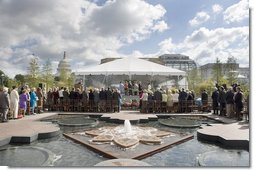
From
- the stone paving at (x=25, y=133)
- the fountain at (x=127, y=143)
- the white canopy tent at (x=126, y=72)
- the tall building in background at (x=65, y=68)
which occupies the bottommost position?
the fountain at (x=127, y=143)

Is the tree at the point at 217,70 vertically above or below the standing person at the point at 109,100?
above

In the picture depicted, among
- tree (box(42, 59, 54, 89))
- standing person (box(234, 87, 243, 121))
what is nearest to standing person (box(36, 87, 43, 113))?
standing person (box(234, 87, 243, 121))

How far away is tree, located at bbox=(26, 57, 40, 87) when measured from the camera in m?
33.4

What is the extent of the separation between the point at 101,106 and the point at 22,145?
7271 millimetres

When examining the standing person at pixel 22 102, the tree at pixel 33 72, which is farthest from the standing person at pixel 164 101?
the tree at pixel 33 72

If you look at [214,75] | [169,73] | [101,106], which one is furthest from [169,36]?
[214,75]

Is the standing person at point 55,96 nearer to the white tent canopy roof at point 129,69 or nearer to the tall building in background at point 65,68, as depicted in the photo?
the white tent canopy roof at point 129,69

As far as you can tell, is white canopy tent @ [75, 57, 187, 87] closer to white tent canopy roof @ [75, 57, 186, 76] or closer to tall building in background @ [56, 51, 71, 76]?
white tent canopy roof @ [75, 57, 186, 76]

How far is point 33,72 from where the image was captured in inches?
1369

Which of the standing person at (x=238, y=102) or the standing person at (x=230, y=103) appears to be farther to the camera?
the standing person at (x=230, y=103)

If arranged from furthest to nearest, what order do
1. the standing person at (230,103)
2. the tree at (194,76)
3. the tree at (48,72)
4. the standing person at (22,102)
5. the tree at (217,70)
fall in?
1. the tree at (48,72)
2. the tree at (194,76)
3. the tree at (217,70)
4. the standing person at (22,102)
5. the standing person at (230,103)

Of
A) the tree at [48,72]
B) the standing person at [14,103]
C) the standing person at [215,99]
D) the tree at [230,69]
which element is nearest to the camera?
the standing person at [14,103]

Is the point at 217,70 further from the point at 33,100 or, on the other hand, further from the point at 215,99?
the point at 33,100

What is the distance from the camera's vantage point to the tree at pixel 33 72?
33400mm
